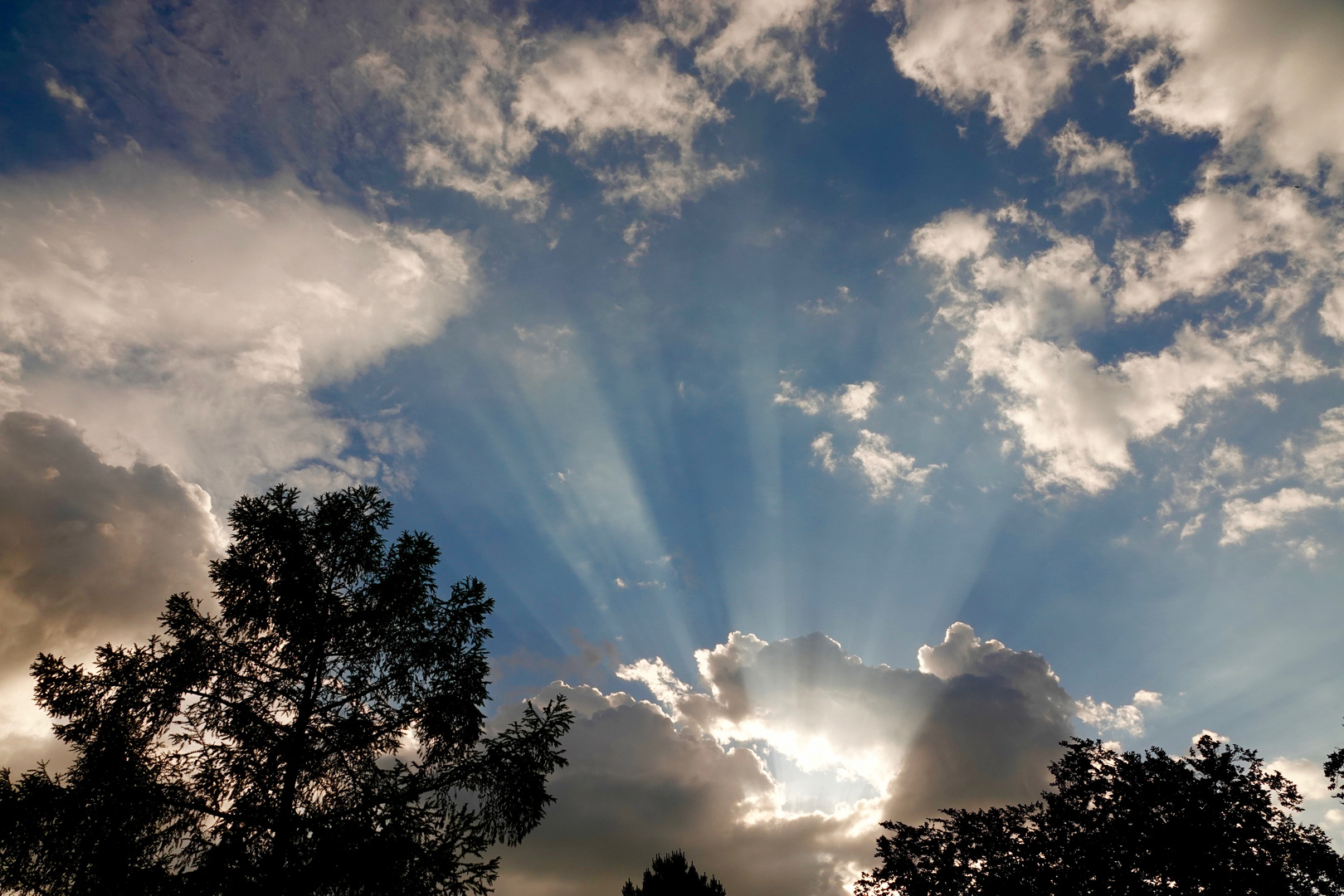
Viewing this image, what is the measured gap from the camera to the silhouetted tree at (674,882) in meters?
41.4

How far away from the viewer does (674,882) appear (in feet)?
138

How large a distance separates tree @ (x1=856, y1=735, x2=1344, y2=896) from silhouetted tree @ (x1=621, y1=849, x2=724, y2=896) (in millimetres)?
16977

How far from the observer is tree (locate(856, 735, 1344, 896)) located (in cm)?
2245

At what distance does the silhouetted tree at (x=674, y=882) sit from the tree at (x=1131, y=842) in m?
17.0

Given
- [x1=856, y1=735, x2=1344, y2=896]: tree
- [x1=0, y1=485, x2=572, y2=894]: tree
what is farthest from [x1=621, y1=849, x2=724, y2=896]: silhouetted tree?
[x1=0, y1=485, x2=572, y2=894]: tree

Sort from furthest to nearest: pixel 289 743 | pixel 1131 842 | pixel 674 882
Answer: pixel 674 882
pixel 1131 842
pixel 289 743

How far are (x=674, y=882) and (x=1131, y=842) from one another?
99.0 feet

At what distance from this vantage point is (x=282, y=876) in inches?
369

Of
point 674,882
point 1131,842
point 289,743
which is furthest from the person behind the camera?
Result: point 674,882

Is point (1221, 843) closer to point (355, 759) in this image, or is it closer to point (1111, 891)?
point (1111, 891)

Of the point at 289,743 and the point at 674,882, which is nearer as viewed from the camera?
the point at 289,743

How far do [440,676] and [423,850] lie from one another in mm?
2995

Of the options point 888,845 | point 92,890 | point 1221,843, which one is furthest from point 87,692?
point 1221,843

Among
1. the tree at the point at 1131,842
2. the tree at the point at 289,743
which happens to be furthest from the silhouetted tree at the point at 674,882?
the tree at the point at 289,743
